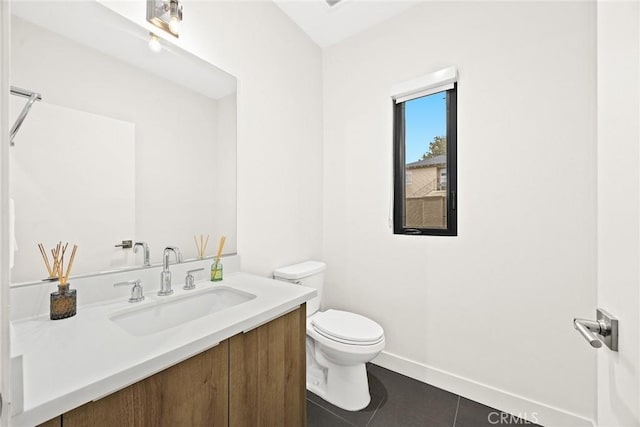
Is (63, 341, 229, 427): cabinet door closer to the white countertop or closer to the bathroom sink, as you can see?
the white countertop

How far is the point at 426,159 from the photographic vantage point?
73.1 inches

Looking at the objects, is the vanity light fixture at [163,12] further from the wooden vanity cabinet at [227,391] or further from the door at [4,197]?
the wooden vanity cabinet at [227,391]

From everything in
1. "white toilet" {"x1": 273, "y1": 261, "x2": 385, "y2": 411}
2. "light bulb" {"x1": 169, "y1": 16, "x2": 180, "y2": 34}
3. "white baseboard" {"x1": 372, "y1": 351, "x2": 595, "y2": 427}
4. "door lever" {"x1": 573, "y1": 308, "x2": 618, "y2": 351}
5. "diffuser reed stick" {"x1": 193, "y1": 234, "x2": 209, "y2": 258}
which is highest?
"light bulb" {"x1": 169, "y1": 16, "x2": 180, "y2": 34}

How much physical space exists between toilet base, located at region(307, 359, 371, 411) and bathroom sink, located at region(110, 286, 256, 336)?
76cm

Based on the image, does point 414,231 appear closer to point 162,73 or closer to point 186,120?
point 186,120

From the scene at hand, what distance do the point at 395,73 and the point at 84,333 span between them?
2118 millimetres

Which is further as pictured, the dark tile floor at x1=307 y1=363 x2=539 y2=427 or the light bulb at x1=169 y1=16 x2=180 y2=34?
the dark tile floor at x1=307 y1=363 x2=539 y2=427

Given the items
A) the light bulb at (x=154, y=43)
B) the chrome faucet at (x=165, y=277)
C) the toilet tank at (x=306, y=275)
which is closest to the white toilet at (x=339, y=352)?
the toilet tank at (x=306, y=275)

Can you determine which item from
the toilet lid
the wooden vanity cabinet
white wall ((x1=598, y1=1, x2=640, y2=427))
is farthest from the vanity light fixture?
the toilet lid

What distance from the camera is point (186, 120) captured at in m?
1.36

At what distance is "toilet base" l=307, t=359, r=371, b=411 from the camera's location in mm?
→ 1541

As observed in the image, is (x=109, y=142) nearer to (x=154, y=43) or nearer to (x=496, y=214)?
(x=154, y=43)

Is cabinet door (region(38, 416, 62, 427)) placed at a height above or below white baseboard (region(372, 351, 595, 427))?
above

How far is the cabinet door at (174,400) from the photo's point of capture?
59 cm
